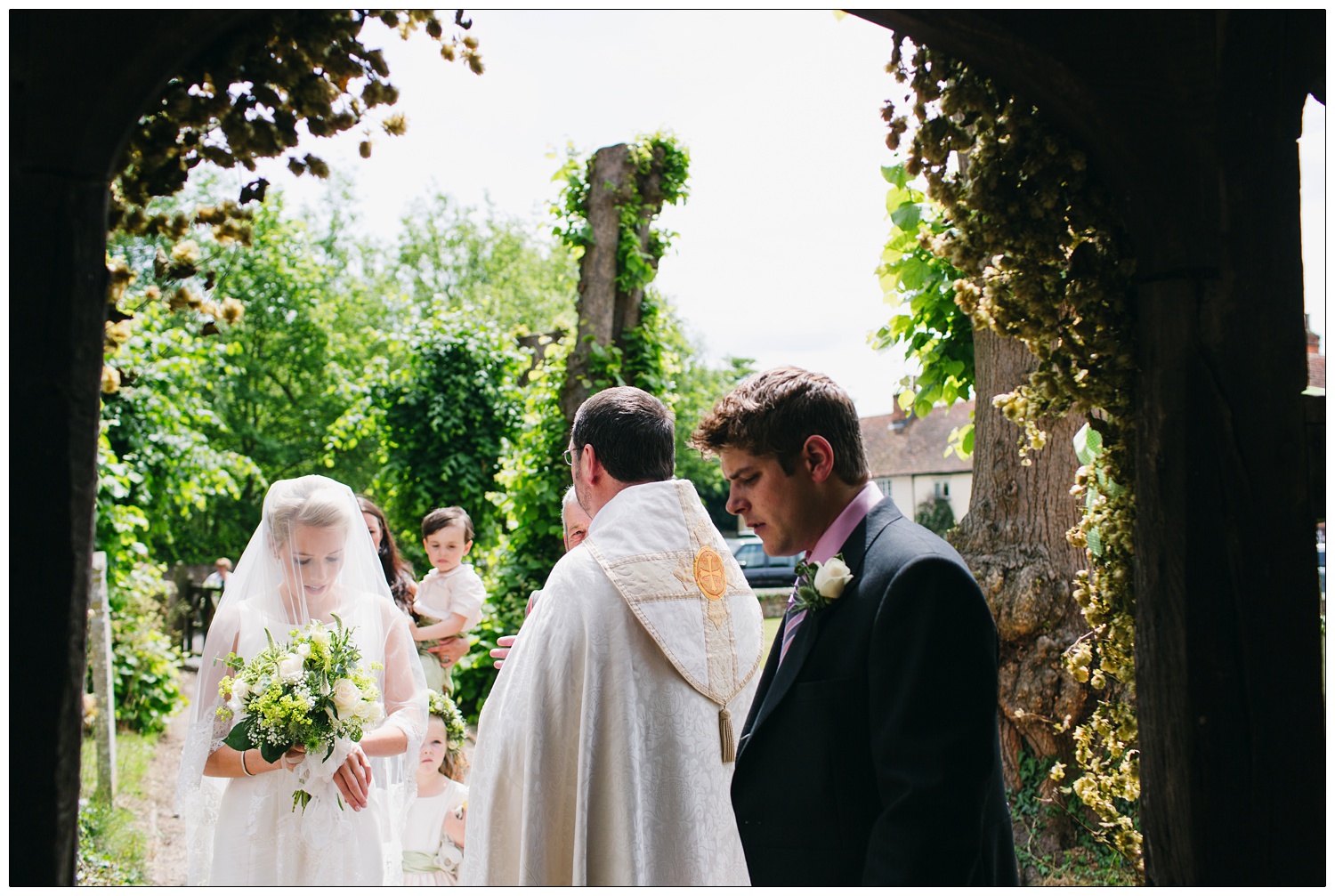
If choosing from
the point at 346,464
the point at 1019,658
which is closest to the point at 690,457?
the point at 346,464

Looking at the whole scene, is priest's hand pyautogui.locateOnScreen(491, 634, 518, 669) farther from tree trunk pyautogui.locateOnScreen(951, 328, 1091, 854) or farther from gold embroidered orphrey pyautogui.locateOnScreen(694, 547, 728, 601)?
tree trunk pyautogui.locateOnScreen(951, 328, 1091, 854)

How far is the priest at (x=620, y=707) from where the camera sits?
2594mm

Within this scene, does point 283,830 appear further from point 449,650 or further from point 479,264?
point 479,264

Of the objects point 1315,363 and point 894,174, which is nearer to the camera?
point 1315,363

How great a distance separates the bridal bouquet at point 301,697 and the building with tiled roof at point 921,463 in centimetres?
3931

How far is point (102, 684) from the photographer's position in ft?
22.5

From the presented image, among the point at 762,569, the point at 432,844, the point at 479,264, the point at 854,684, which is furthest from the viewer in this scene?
the point at 479,264

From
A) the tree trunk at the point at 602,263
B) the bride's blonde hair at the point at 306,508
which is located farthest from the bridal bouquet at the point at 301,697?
the tree trunk at the point at 602,263

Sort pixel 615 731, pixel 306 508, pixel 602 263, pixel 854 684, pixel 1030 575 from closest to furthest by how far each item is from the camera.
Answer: pixel 854 684, pixel 615 731, pixel 306 508, pixel 1030 575, pixel 602 263

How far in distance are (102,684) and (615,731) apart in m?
5.87

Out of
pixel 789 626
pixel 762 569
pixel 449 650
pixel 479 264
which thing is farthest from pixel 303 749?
pixel 479 264

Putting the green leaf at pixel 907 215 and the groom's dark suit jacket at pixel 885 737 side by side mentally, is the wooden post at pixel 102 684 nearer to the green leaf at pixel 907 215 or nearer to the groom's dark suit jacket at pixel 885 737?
the green leaf at pixel 907 215

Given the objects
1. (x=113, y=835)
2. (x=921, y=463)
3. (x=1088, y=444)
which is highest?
(x=921, y=463)

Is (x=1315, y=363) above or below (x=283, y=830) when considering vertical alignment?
above
